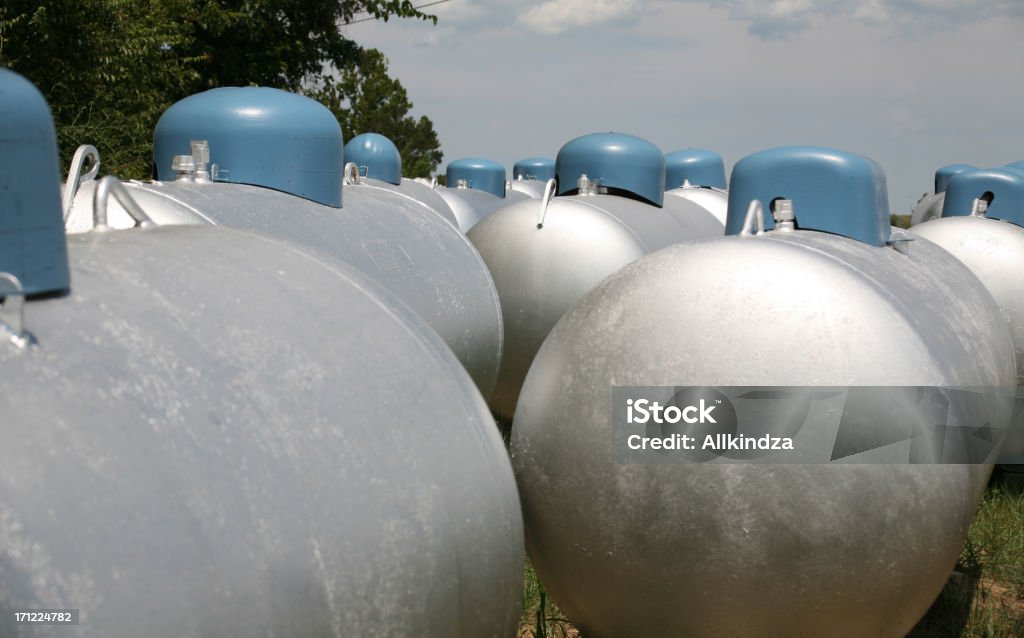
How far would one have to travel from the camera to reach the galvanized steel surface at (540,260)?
6742mm

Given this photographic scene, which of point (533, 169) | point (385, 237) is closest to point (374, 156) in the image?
point (385, 237)

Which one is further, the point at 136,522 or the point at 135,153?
the point at 135,153

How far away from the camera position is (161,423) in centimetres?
169

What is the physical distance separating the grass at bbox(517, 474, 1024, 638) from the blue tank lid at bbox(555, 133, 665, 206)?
402cm

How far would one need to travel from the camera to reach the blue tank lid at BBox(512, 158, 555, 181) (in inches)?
863

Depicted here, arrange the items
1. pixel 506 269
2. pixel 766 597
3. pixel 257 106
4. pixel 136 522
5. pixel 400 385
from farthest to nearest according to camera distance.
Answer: pixel 506 269, pixel 257 106, pixel 766 597, pixel 400 385, pixel 136 522

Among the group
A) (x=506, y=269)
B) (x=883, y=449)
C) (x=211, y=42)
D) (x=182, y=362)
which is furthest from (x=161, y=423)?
(x=211, y=42)

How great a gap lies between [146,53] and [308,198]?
905cm

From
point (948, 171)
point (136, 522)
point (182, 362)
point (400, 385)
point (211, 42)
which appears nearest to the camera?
point (136, 522)

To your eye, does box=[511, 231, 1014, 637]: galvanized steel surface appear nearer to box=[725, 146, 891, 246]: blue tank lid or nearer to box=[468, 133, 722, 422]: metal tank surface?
box=[725, 146, 891, 246]: blue tank lid

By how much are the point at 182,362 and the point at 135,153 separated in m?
10.8

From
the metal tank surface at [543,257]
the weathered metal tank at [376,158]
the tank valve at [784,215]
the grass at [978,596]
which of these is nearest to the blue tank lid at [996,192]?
the metal tank surface at [543,257]

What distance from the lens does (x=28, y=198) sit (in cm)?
183

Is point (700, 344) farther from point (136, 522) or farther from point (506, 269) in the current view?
point (506, 269)
